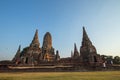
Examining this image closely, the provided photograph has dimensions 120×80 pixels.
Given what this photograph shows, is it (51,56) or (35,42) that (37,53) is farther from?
(51,56)

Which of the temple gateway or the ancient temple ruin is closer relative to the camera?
the temple gateway

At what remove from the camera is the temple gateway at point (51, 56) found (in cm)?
3433

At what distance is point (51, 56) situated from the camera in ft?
141

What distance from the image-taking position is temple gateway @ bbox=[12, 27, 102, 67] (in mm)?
34331

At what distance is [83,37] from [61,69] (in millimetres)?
17807

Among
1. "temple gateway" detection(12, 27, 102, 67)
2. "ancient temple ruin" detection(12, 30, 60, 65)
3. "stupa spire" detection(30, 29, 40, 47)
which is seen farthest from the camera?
"stupa spire" detection(30, 29, 40, 47)

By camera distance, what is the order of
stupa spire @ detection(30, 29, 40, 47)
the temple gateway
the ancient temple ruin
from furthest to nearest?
stupa spire @ detection(30, 29, 40, 47), the ancient temple ruin, the temple gateway

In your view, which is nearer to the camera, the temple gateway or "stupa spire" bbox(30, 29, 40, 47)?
the temple gateway

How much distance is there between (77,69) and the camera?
23.3 meters

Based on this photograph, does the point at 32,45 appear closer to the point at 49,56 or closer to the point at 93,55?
the point at 49,56

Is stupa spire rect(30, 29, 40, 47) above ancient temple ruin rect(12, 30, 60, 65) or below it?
above

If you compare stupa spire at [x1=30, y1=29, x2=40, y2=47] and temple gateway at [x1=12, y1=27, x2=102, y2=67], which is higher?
stupa spire at [x1=30, y1=29, x2=40, y2=47]

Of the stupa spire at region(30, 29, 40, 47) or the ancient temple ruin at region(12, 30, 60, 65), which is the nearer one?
the ancient temple ruin at region(12, 30, 60, 65)

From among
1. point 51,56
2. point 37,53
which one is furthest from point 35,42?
point 51,56
